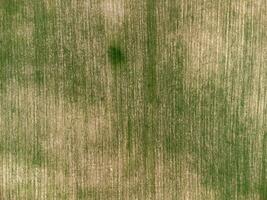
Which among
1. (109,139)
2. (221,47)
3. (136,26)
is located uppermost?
(136,26)

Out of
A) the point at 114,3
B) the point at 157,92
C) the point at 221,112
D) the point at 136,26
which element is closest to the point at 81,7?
the point at 114,3

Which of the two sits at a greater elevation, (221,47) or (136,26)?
(136,26)

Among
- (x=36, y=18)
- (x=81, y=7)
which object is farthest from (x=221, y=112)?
(x=36, y=18)

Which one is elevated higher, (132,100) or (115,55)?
(115,55)

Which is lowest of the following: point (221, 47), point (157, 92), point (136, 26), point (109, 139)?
point (109, 139)

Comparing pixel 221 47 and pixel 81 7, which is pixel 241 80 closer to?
pixel 221 47

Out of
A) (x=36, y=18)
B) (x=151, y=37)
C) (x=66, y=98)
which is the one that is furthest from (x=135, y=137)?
(x=36, y=18)

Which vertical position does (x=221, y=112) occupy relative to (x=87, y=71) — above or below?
below

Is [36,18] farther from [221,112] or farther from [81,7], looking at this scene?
[221,112]
